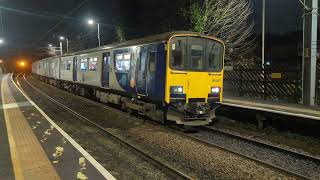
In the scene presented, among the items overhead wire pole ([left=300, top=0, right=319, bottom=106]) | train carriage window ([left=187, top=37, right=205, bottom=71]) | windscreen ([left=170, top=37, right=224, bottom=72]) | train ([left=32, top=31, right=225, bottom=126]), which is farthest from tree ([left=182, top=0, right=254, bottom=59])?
train carriage window ([left=187, top=37, right=205, bottom=71])

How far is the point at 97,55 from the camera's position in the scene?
19562 millimetres

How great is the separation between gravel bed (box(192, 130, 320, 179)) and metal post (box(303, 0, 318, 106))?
4.91 metres

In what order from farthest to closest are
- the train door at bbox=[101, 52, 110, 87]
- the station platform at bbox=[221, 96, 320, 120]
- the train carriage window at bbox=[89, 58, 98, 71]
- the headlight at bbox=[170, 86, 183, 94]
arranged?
the train carriage window at bbox=[89, 58, 98, 71]
the train door at bbox=[101, 52, 110, 87]
the headlight at bbox=[170, 86, 183, 94]
the station platform at bbox=[221, 96, 320, 120]

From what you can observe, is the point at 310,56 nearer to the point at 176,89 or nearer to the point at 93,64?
the point at 176,89

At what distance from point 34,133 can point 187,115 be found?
469cm

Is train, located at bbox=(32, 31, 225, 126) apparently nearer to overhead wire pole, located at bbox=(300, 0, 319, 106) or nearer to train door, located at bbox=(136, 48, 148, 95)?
train door, located at bbox=(136, 48, 148, 95)

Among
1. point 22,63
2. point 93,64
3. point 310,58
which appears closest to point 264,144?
point 310,58

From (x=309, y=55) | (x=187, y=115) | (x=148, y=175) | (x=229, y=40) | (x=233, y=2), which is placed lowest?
(x=148, y=175)

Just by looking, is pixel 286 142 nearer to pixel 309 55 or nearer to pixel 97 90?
pixel 309 55

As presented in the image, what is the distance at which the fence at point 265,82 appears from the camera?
1694 cm

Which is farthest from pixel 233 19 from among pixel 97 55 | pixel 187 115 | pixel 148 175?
pixel 148 175

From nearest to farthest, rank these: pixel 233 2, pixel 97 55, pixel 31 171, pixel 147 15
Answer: pixel 31 171, pixel 97 55, pixel 233 2, pixel 147 15

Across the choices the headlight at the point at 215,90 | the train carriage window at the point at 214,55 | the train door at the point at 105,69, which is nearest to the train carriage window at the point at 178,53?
the train carriage window at the point at 214,55

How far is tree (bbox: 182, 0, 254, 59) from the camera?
78.4ft
